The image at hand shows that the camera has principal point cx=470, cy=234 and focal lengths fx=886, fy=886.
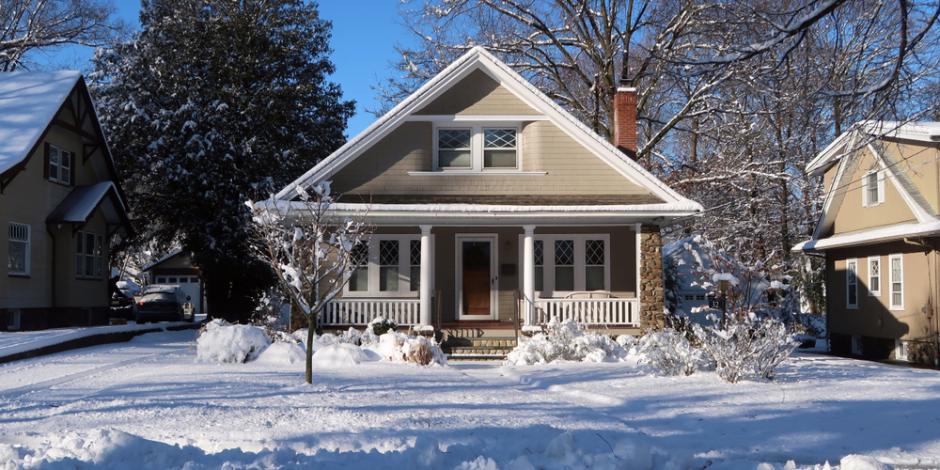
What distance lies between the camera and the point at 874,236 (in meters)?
20.1

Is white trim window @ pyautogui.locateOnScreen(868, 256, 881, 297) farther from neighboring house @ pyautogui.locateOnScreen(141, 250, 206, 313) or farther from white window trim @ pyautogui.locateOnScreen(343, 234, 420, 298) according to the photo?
neighboring house @ pyautogui.locateOnScreen(141, 250, 206, 313)

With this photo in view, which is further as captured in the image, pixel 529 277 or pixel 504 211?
pixel 529 277

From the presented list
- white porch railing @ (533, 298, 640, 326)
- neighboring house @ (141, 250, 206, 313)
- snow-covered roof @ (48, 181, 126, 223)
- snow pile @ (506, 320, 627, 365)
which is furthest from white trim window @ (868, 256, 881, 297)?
neighboring house @ (141, 250, 206, 313)

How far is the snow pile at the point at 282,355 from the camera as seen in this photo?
1521 centimetres

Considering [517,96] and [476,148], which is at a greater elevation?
[517,96]

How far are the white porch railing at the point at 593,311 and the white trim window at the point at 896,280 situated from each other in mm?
6080

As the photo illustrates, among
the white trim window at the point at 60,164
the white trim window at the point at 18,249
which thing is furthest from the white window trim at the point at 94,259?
the white trim window at the point at 18,249

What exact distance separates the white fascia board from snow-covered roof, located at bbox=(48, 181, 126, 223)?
795 inches

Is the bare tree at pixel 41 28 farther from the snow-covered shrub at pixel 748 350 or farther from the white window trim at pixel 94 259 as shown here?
the snow-covered shrub at pixel 748 350

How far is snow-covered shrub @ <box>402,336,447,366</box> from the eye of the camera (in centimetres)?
1571

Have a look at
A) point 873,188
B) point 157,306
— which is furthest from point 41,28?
point 873,188

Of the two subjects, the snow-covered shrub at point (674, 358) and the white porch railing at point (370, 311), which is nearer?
the snow-covered shrub at point (674, 358)

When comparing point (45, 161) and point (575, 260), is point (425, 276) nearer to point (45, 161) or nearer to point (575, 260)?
point (575, 260)

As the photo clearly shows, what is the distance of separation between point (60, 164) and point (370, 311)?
1227cm
